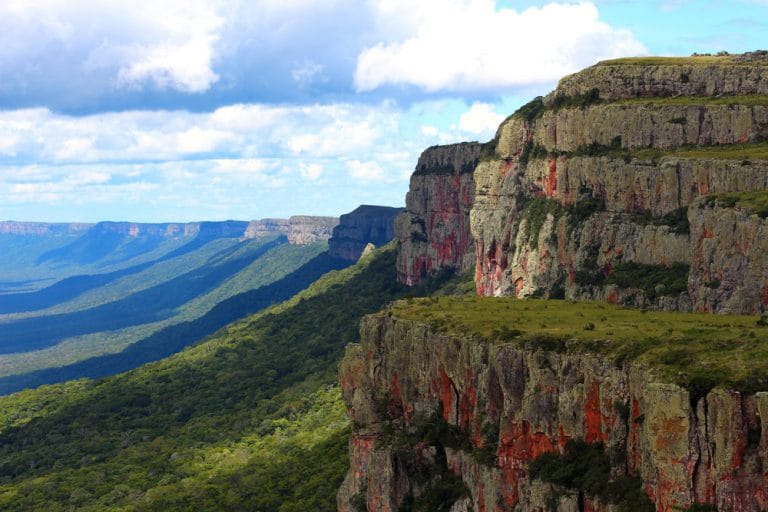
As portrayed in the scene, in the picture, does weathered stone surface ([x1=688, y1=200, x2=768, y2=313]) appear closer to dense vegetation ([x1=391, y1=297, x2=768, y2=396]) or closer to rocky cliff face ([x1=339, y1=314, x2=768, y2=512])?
dense vegetation ([x1=391, y1=297, x2=768, y2=396])

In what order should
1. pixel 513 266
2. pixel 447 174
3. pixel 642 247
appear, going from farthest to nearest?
pixel 447 174
pixel 513 266
pixel 642 247

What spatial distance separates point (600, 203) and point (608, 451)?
169 ft

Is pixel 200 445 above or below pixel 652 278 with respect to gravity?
below

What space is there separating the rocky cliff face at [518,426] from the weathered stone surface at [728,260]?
56.8 feet

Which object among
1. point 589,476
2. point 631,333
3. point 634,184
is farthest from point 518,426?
point 634,184

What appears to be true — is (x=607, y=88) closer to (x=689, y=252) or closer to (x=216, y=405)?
(x=689, y=252)

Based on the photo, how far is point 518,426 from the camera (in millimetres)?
71250

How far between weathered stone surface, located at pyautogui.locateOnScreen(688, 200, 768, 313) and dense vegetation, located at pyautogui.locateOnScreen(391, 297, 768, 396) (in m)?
2.86

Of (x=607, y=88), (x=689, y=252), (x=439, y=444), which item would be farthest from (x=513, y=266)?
(x=439, y=444)

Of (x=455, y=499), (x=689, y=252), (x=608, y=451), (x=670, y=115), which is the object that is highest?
(x=670, y=115)

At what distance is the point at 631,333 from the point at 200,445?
99171mm

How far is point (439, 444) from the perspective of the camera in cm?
8338

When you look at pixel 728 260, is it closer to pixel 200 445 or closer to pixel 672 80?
pixel 672 80

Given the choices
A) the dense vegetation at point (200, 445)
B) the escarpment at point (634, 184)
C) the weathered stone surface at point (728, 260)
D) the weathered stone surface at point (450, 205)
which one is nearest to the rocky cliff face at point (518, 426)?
the dense vegetation at point (200, 445)
